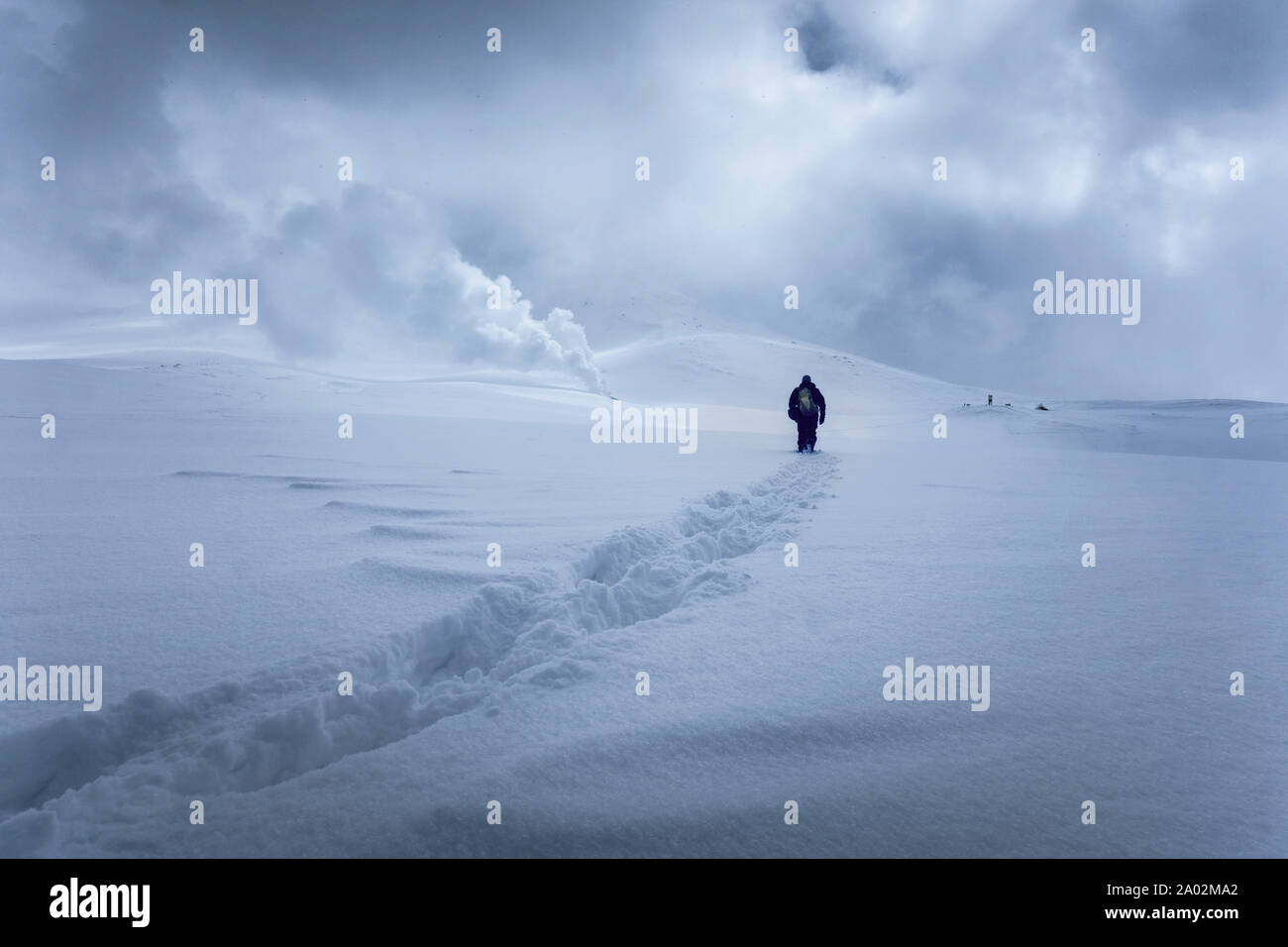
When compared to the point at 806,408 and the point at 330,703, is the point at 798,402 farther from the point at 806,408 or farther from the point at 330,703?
the point at 330,703

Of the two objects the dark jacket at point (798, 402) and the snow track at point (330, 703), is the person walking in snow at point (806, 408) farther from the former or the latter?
the snow track at point (330, 703)

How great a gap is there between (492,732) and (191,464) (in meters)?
10.0

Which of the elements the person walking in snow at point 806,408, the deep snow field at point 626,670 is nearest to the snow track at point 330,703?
the deep snow field at point 626,670

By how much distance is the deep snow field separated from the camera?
2.56m

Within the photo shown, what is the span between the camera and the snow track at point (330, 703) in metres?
2.94

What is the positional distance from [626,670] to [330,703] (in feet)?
4.97

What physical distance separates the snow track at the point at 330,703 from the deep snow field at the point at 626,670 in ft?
0.05

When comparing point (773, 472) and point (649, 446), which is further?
point (649, 446)

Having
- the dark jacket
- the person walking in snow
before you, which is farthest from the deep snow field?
the dark jacket

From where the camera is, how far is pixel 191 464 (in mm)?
10734

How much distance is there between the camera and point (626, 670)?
3.78 m

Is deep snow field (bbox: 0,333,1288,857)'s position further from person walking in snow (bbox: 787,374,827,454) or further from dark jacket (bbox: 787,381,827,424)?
dark jacket (bbox: 787,381,827,424)
